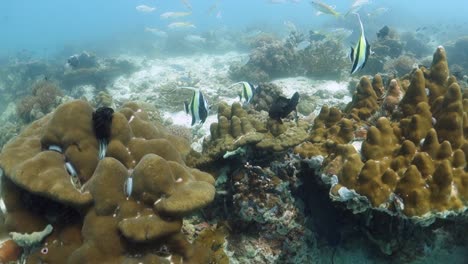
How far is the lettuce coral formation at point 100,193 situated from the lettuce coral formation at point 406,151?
1354 millimetres

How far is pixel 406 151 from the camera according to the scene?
10.8 feet

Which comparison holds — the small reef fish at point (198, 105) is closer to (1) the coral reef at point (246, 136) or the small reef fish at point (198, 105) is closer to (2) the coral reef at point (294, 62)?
(1) the coral reef at point (246, 136)

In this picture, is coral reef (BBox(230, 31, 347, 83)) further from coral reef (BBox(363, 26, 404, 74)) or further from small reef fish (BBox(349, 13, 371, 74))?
small reef fish (BBox(349, 13, 371, 74))

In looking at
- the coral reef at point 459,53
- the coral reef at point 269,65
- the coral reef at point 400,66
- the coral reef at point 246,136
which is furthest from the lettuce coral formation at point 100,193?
the coral reef at point 459,53

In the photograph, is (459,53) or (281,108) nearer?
(281,108)

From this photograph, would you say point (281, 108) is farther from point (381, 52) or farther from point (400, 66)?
point (381, 52)

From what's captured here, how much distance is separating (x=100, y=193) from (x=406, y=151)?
280 cm

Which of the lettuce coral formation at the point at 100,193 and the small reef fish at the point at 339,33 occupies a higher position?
the lettuce coral formation at the point at 100,193

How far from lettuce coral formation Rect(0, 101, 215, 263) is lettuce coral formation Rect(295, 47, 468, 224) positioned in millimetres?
1354

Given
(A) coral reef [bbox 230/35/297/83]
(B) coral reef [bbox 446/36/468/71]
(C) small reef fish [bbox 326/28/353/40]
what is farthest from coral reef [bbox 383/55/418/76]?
(B) coral reef [bbox 446/36/468/71]

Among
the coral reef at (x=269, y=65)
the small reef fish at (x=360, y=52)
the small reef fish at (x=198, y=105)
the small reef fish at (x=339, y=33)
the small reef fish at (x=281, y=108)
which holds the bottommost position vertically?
the coral reef at (x=269, y=65)

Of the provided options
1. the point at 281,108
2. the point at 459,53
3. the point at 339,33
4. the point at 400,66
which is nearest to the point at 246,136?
the point at 281,108

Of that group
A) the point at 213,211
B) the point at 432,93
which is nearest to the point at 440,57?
the point at 432,93

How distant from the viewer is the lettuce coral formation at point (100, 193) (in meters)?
2.78
